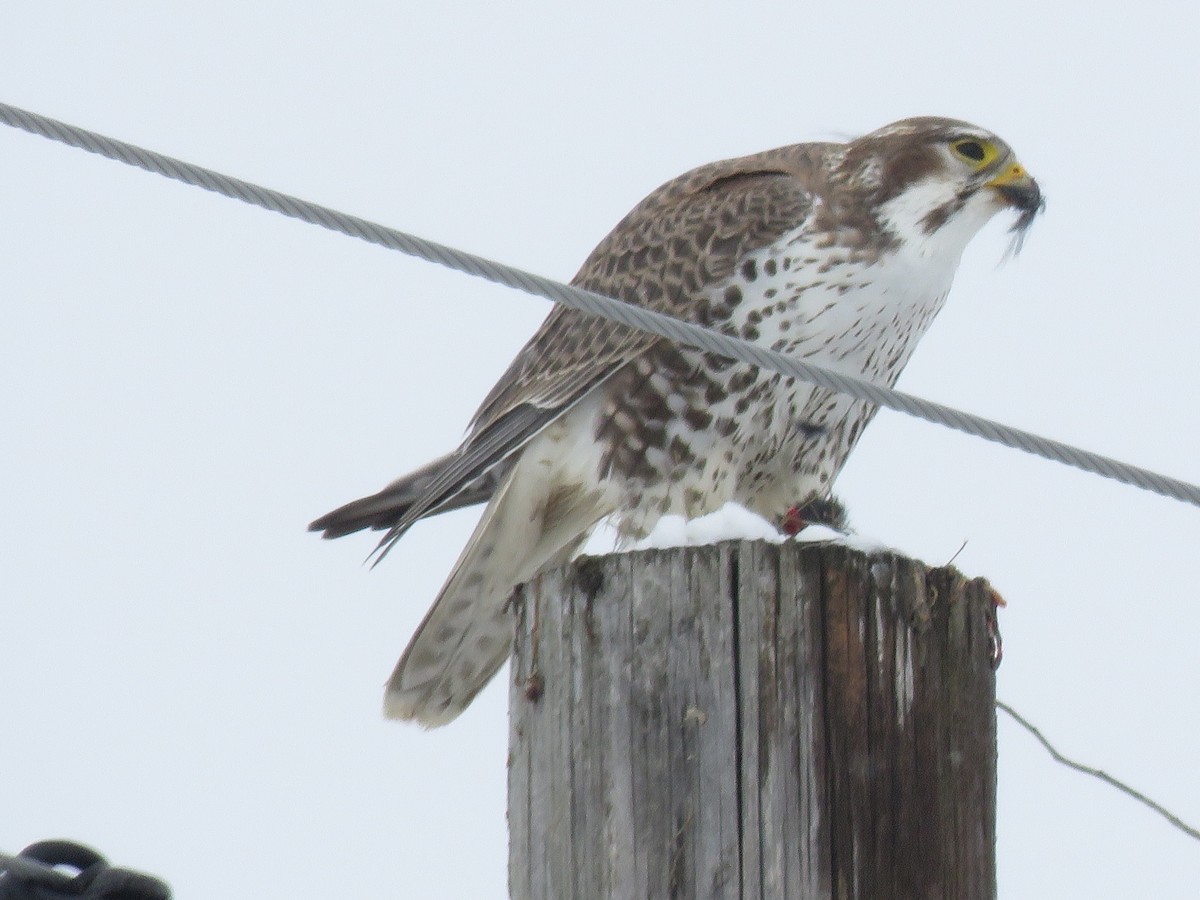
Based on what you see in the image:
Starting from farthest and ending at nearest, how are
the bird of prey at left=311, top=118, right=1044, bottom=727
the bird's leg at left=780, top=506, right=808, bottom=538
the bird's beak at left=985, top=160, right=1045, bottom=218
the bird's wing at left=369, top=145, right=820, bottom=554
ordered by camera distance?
the bird's beak at left=985, top=160, right=1045, bottom=218 → the bird's wing at left=369, top=145, right=820, bottom=554 → the bird of prey at left=311, top=118, right=1044, bottom=727 → the bird's leg at left=780, top=506, right=808, bottom=538

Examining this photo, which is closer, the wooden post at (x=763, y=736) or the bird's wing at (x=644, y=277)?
the wooden post at (x=763, y=736)

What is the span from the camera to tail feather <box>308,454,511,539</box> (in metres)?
3.84

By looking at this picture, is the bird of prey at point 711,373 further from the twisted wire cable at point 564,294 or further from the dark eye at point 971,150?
the twisted wire cable at point 564,294

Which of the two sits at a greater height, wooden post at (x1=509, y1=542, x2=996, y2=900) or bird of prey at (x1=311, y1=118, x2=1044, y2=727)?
bird of prey at (x1=311, y1=118, x2=1044, y2=727)

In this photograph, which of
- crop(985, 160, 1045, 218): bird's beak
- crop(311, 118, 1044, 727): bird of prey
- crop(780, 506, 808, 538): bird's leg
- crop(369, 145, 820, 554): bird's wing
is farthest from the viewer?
crop(985, 160, 1045, 218): bird's beak

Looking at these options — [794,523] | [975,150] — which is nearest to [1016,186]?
[975,150]

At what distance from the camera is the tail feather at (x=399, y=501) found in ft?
12.6

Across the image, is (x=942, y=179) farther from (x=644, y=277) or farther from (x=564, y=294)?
(x=564, y=294)

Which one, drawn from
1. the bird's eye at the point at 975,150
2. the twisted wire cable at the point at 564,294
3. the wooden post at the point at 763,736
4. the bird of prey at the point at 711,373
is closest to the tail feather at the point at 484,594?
the bird of prey at the point at 711,373

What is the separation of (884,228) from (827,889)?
224cm

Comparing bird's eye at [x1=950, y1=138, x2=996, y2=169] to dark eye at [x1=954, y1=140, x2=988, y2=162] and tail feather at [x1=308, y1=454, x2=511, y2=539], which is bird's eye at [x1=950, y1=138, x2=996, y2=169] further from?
tail feather at [x1=308, y1=454, x2=511, y2=539]

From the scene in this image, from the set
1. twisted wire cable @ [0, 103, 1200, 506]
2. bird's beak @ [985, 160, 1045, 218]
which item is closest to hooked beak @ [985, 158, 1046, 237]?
bird's beak @ [985, 160, 1045, 218]

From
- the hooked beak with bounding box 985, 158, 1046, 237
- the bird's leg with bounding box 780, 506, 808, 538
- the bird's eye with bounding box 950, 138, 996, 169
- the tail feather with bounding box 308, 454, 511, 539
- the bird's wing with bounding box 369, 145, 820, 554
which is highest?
the bird's eye with bounding box 950, 138, 996, 169

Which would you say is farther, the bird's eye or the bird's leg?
the bird's eye
